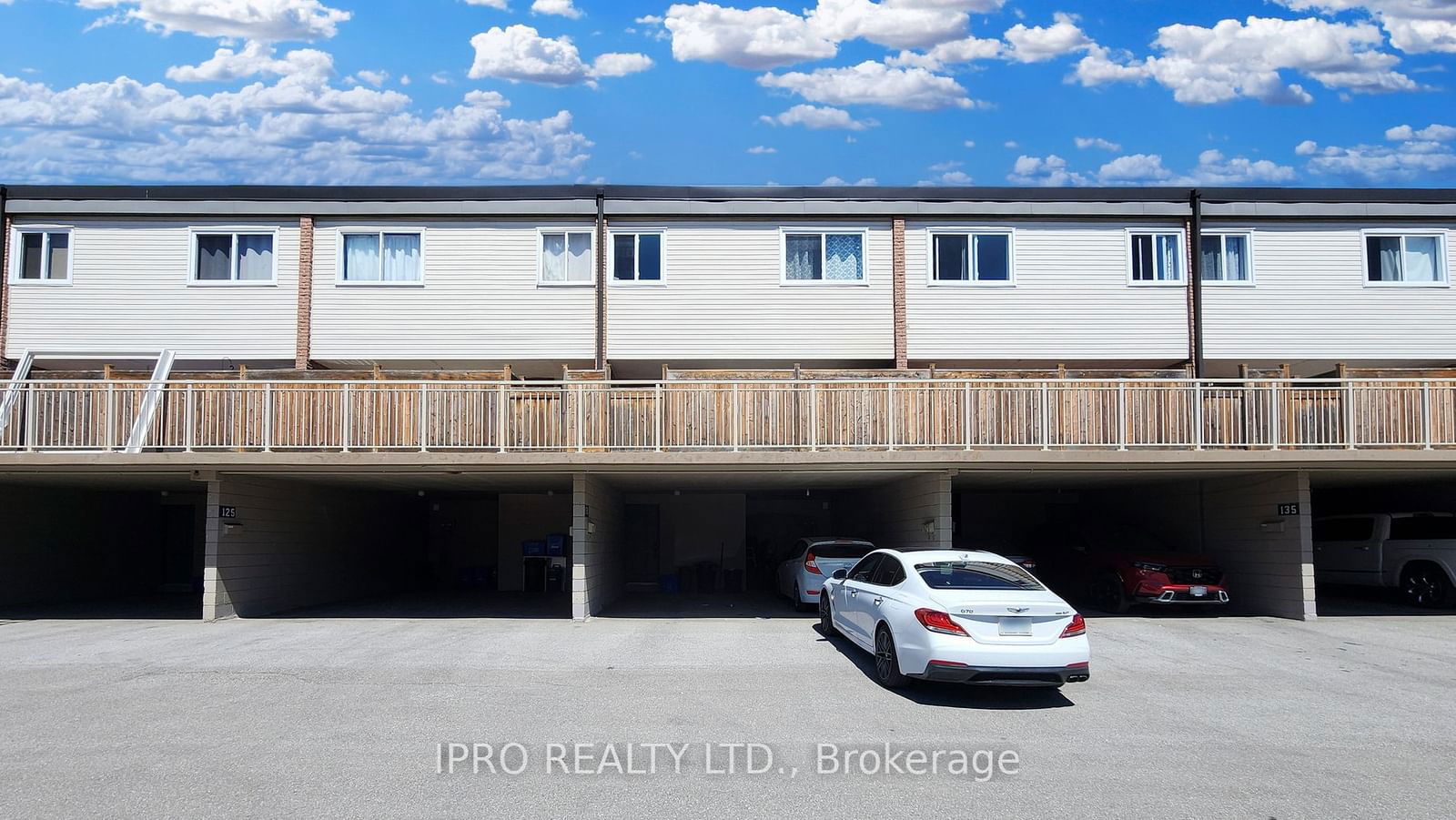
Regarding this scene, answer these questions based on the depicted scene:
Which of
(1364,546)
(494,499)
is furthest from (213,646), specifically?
(1364,546)

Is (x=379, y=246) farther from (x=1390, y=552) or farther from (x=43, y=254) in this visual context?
(x=1390, y=552)

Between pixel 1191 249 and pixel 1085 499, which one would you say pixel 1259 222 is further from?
pixel 1085 499

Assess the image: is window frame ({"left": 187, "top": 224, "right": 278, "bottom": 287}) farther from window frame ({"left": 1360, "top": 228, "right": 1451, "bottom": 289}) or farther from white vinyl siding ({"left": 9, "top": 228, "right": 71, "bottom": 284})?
window frame ({"left": 1360, "top": 228, "right": 1451, "bottom": 289})

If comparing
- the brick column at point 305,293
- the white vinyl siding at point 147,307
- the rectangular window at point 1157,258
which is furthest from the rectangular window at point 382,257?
the rectangular window at point 1157,258

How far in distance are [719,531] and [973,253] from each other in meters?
8.86

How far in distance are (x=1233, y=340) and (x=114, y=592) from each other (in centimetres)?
2327

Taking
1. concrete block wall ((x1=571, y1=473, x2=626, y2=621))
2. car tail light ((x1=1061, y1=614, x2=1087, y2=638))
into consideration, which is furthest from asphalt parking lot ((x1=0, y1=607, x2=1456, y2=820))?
concrete block wall ((x1=571, y1=473, x2=626, y2=621))

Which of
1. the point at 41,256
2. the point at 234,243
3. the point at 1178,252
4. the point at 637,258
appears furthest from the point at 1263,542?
the point at 41,256

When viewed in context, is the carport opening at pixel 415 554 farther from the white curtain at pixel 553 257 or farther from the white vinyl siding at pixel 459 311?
the white curtain at pixel 553 257

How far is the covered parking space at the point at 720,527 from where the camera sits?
1680cm

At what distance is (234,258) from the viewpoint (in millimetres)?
20828

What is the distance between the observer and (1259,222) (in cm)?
2111

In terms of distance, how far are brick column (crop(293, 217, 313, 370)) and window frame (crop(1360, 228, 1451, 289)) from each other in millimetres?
20652

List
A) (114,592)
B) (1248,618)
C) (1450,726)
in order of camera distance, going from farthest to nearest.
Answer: (114,592), (1248,618), (1450,726)
